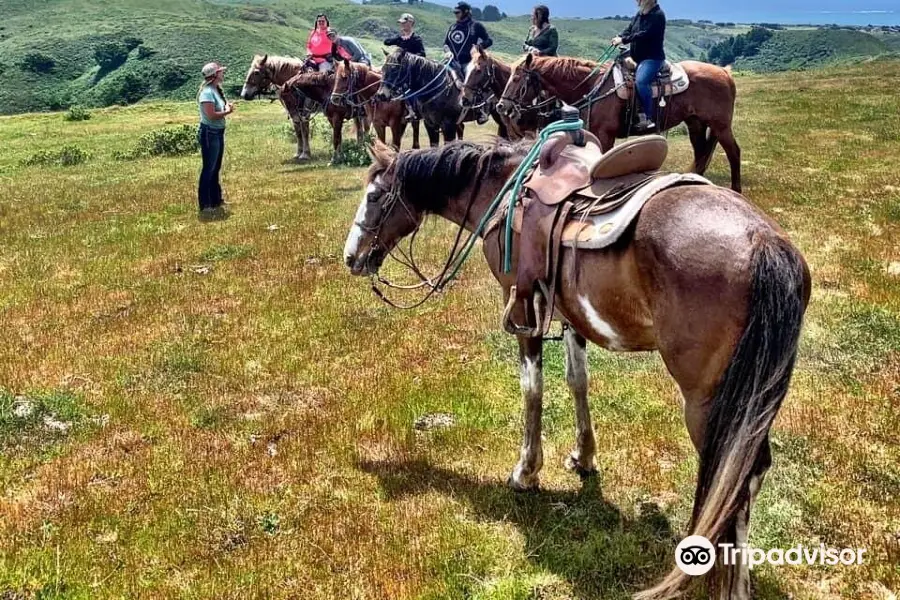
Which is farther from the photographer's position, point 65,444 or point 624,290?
point 65,444

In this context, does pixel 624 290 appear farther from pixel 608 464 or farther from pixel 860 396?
pixel 860 396

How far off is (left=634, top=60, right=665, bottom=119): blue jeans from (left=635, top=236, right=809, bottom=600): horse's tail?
29.9 ft

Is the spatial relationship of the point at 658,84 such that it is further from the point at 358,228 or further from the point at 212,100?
the point at 212,100

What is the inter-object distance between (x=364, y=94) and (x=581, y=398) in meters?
13.9

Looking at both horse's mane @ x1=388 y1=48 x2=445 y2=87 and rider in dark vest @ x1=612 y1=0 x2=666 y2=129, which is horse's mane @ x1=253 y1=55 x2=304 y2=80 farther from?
rider in dark vest @ x1=612 y1=0 x2=666 y2=129

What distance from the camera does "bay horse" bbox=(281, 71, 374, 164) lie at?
17547 millimetres

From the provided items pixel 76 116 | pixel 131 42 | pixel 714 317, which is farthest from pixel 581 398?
pixel 131 42

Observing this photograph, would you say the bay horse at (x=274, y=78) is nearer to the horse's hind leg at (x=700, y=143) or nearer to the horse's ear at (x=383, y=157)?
the horse's hind leg at (x=700, y=143)

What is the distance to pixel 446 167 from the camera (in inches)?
187

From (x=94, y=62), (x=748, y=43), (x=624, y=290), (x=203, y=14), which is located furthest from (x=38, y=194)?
(x=748, y=43)

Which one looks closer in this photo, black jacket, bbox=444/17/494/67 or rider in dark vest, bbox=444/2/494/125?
rider in dark vest, bbox=444/2/494/125

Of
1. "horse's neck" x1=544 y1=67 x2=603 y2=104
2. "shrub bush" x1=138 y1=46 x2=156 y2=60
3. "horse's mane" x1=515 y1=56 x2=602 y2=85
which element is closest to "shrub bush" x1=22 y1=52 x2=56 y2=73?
"shrub bush" x1=138 y1=46 x2=156 y2=60

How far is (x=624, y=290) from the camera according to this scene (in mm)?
3354

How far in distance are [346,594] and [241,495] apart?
53.8 inches
